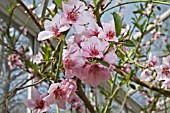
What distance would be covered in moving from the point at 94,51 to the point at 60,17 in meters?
0.09

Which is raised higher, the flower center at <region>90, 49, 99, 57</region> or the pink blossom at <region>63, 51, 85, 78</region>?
the flower center at <region>90, 49, 99, 57</region>

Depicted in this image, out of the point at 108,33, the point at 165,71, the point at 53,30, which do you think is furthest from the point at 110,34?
the point at 165,71

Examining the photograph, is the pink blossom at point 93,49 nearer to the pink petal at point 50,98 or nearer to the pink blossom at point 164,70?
the pink petal at point 50,98

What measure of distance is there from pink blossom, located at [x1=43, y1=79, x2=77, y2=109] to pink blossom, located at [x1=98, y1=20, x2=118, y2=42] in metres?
0.11

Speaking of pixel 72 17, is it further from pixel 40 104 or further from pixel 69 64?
pixel 40 104

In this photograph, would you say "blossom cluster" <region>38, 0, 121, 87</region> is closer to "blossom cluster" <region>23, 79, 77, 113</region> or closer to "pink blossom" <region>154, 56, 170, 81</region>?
"blossom cluster" <region>23, 79, 77, 113</region>

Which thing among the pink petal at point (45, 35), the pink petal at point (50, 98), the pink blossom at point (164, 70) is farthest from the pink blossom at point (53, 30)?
the pink blossom at point (164, 70)

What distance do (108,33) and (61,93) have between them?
0.47ft

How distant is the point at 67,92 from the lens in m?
0.51

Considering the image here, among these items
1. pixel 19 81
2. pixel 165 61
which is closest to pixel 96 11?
pixel 165 61

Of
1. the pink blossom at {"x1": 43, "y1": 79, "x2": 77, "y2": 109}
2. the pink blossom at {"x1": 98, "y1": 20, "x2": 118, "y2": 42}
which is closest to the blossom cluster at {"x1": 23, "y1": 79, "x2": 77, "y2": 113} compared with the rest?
the pink blossom at {"x1": 43, "y1": 79, "x2": 77, "y2": 109}

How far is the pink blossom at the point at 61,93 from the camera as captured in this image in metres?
0.51

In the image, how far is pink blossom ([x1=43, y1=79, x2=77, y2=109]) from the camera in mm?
509

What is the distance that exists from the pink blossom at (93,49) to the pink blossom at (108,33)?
0.07 feet
